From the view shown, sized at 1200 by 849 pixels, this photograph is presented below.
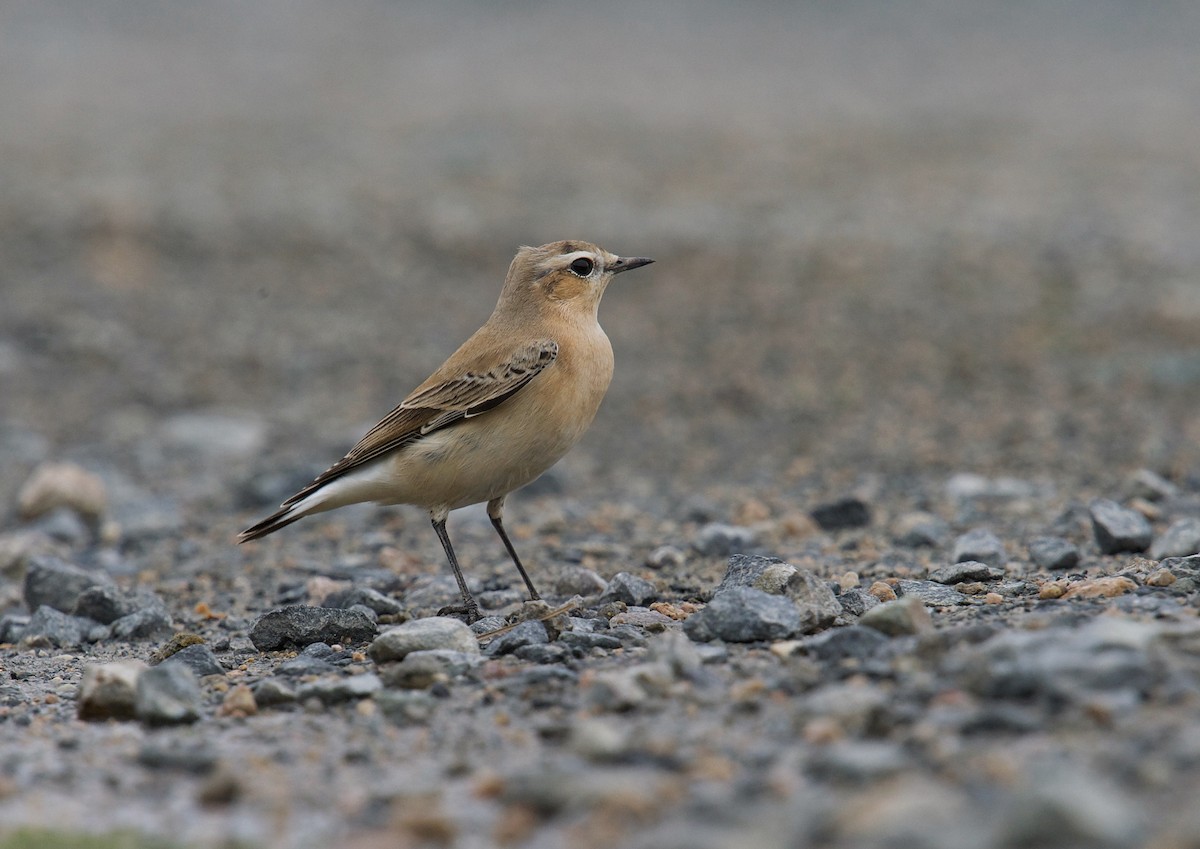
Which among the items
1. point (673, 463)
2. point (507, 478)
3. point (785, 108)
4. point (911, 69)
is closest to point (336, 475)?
point (507, 478)

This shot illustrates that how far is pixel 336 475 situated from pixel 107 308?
332 inches

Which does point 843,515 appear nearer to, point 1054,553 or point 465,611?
point 1054,553

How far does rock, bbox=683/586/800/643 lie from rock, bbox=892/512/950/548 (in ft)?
8.80

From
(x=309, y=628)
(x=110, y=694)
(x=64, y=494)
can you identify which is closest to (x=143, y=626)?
(x=309, y=628)

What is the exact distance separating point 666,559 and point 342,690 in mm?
3166

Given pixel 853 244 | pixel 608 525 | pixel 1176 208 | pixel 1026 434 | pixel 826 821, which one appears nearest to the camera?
pixel 826 821

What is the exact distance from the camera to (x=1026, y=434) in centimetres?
1121

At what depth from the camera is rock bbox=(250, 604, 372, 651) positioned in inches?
252

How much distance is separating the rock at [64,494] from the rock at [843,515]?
5335 millimetres

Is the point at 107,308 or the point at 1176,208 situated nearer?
the point at 107,308

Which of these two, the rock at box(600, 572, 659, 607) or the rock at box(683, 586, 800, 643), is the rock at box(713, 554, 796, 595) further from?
the rock at box(600, 572, 659, 607)

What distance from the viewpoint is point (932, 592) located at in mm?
6371

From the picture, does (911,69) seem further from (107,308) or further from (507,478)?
(507,478)

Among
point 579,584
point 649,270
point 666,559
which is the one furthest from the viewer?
point 649,270
